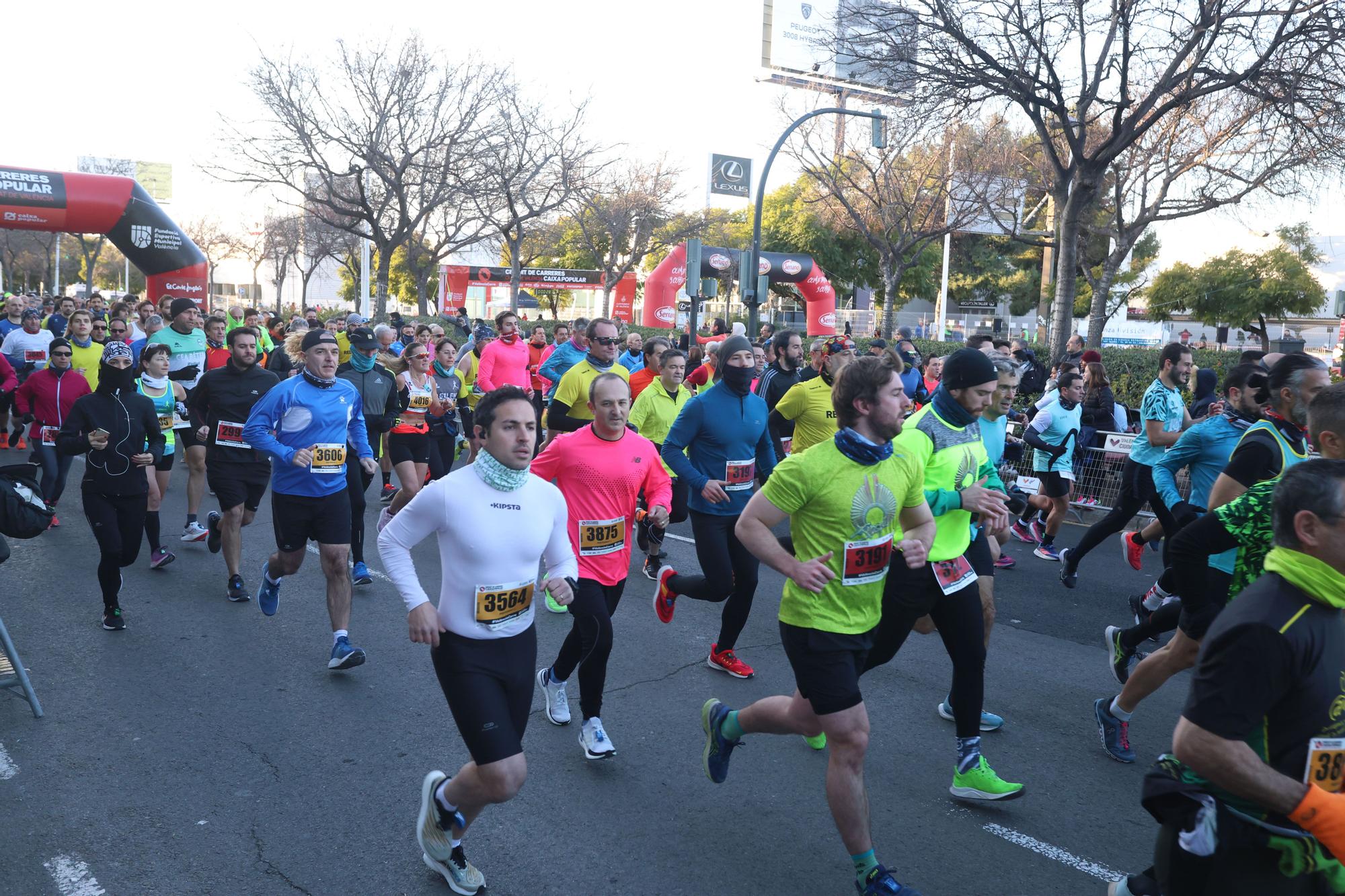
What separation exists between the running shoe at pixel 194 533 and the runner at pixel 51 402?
1.16m

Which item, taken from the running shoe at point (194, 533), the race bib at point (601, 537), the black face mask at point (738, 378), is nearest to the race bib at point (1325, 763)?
the race bib at point (601, 537)

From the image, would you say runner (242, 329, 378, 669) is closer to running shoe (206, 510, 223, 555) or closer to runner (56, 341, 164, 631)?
runner (56, 341, 164, 631)

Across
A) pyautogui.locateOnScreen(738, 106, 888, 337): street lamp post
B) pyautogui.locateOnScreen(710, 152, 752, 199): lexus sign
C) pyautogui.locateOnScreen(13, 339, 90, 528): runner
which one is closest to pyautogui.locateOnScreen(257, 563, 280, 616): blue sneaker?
pyautogui.locateOnScreen(13, 339, 90, 528): runner

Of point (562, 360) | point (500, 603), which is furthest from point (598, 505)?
point (562, 360)

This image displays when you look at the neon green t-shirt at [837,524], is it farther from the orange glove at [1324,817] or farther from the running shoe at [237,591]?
the running shoe at [237,591]

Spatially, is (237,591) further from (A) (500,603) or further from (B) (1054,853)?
(B) (1054,853)

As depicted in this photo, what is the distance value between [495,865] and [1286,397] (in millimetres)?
3753

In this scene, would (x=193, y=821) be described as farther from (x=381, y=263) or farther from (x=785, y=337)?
(x=381, y=263)

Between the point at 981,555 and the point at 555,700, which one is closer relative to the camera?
the point at 981,555

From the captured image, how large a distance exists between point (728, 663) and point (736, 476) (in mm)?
1082

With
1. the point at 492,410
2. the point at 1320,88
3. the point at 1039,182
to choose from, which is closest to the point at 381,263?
the point at 1039,182

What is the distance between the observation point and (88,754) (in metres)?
4.64

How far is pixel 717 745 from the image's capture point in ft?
13.6

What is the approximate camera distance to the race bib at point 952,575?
423cm
